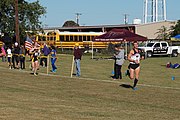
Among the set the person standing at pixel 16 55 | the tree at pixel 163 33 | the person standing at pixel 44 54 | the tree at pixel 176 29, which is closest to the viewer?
the person standing at pixel 16 55

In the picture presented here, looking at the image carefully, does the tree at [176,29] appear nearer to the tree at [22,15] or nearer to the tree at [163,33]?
the tree at [163,33]

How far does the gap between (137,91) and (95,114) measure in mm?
6800

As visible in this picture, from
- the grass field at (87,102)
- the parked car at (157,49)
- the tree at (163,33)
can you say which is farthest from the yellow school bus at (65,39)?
the grass field at (87,102)

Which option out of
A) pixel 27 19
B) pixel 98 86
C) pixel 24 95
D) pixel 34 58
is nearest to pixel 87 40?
pixel 27 19

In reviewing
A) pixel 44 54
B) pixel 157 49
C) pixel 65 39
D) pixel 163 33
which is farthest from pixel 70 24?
pixel 44 54

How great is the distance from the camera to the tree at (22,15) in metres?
59.2

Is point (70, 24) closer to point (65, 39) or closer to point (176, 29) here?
point (176, 29)

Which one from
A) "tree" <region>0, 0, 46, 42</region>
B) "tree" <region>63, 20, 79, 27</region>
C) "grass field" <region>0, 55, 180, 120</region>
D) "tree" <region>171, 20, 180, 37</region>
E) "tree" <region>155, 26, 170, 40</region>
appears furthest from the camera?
"tree" <region>63, 20, 79, 27</region>

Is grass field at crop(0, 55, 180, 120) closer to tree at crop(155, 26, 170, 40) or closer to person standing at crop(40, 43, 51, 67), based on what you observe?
person standing at crop(40, 43, 51, 67)

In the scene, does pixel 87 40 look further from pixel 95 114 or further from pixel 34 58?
pixel 95 114

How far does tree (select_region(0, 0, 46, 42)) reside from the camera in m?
59.2

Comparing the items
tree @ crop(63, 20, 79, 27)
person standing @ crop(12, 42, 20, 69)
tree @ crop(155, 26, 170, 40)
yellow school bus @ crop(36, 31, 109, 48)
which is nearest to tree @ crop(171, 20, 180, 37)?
tree @ crop(155, 26, 170, 40)

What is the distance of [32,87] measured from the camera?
17.8 metres

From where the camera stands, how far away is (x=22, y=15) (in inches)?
2400
